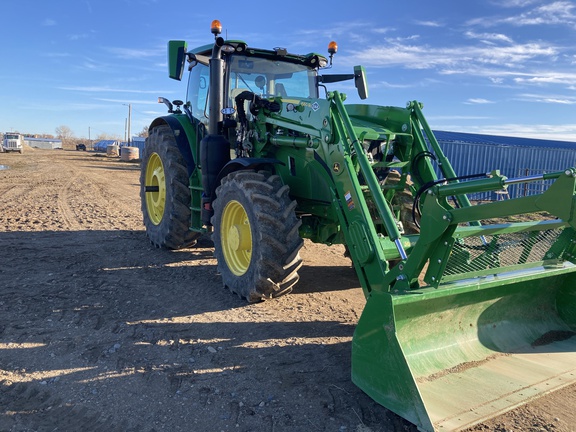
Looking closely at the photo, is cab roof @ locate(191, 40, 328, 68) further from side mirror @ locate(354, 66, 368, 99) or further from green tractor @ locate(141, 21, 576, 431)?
side mirror @ locate(354, 66, 368, 99)

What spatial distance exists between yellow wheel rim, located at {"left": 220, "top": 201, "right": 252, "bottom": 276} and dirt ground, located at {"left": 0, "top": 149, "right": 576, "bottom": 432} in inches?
13.5

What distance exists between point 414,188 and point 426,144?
19.7 inches

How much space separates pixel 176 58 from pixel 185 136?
1079mm

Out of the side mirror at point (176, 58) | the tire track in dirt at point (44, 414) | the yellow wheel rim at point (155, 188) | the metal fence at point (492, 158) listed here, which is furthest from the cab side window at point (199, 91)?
the metal fence at point (492, 158)

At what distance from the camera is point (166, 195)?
676cm

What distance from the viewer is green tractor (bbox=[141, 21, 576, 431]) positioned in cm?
310

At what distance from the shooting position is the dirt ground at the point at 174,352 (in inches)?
119

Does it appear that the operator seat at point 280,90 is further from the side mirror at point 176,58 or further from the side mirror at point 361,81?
the side mirror at point 176,58

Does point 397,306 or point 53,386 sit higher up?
point 397,306

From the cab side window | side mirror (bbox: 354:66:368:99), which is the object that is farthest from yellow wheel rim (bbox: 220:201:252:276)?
side mirror (bbox: 354:66:368:99)

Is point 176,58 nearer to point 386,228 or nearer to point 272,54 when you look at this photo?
point 272,54

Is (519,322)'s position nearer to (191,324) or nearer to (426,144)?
(426,144)

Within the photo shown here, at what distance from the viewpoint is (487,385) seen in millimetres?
3275

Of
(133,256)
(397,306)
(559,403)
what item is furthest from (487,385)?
(133,256)
